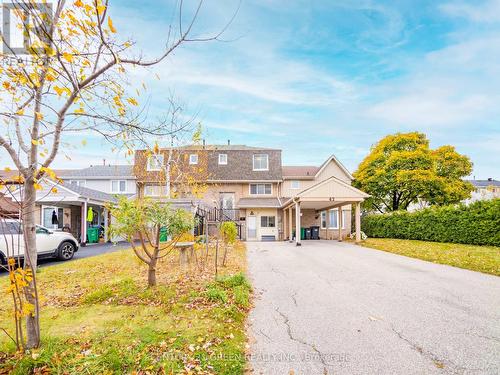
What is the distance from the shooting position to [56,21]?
355 centimetres

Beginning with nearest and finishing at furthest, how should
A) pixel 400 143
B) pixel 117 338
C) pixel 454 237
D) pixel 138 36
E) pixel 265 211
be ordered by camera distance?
pixel 117 338 → pixel 138 36 → pixel 454 237 → pixel 265 211 → pixel 400 143

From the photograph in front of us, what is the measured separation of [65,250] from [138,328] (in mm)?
9940

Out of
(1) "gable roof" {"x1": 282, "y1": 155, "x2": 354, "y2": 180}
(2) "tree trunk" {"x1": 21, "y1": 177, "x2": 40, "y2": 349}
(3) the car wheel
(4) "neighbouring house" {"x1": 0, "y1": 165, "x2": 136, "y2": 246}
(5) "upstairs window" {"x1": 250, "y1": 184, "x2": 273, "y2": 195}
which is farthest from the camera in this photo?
(1) "gable roof" {"x1": 282, "y1": 155, "x2": 354, "y2": 180}

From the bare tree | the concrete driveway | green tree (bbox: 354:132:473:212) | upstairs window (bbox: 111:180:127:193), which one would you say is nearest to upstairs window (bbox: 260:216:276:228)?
green tree (bbox: 354:132:473:212)

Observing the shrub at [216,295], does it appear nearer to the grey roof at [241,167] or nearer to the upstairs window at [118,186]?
the grey roof at [241,167]

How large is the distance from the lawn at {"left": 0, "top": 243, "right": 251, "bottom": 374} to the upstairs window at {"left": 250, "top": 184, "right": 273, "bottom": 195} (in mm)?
19064

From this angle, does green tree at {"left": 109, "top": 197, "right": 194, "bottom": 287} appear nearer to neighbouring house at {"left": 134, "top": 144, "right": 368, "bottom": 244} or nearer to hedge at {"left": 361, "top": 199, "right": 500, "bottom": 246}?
hedge at {"left": 361, "top": 199, "right": 500, "bottom": 246}

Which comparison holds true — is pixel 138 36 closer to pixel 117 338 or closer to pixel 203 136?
pixel 117 338

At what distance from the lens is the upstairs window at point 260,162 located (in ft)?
87.9

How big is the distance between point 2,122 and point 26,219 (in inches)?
51.7

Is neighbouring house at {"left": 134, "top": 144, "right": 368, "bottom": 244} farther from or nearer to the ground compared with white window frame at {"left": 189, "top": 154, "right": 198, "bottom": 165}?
nearer to the ground

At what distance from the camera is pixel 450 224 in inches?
675

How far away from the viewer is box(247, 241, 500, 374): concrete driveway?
3.45 meters

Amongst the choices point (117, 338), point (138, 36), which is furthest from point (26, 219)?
point (138, 36)
